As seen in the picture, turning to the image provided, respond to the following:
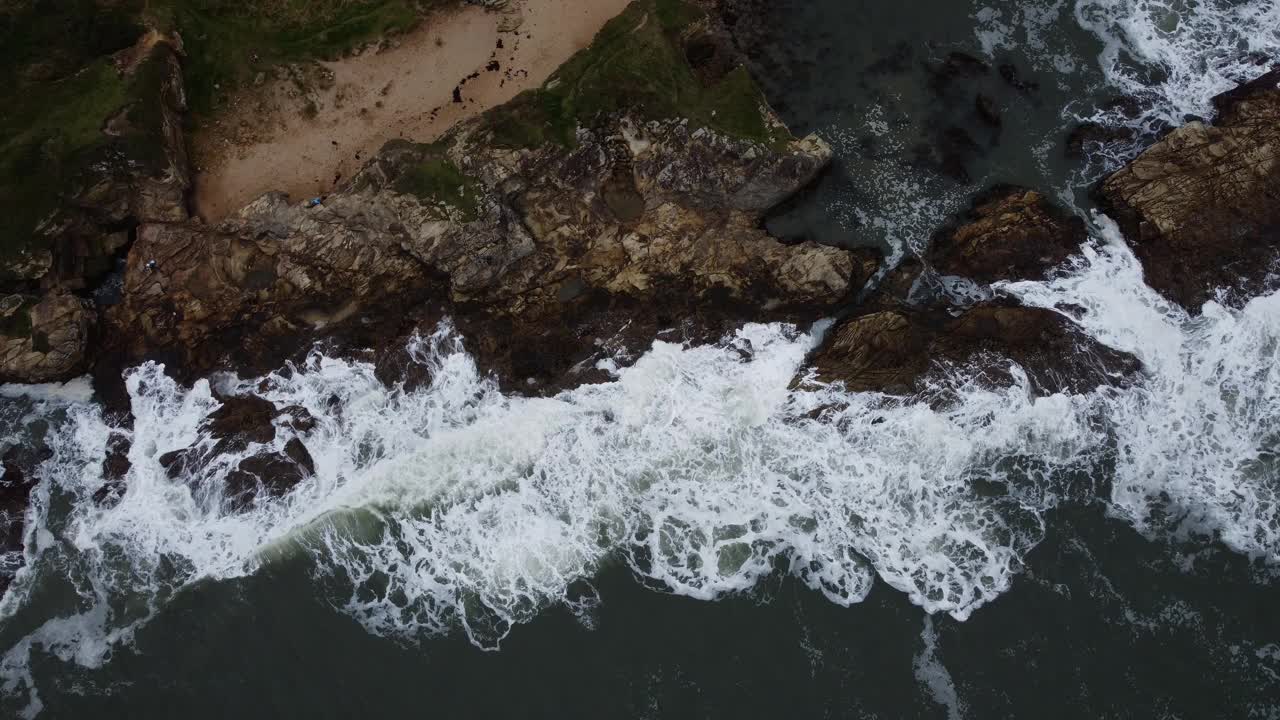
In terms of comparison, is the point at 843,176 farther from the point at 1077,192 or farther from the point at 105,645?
the point at 105,645

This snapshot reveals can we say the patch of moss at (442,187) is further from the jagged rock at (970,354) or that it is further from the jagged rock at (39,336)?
the jagged rock at (970,354)

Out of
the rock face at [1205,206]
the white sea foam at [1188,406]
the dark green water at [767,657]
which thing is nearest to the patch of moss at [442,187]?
the dark green water at [767,657]

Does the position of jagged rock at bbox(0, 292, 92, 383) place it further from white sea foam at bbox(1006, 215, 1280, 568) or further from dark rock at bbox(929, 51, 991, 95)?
white sea foam at bbox(1006, 215, 1280, 568)

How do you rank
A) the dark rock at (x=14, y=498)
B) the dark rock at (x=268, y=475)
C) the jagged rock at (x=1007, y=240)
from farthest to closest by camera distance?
the jagged rock at (x=1007, y=240), the dark rock at (x=268, y=475), the dark rock at (x=14, y=498)

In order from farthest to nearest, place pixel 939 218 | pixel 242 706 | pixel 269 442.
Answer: pixel 939 218 < pixel 269 442 < pixel 242 706

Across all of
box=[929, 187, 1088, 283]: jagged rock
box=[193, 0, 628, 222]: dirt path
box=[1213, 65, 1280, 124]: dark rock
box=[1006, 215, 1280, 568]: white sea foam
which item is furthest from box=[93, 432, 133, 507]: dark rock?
box=[1213, 65, 1280, 124]: dark rock

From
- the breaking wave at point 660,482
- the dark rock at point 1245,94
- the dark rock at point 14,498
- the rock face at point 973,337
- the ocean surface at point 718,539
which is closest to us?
the ocean surface at point 718,539

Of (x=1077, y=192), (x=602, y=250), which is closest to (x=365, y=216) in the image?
(x=602, y=250)
